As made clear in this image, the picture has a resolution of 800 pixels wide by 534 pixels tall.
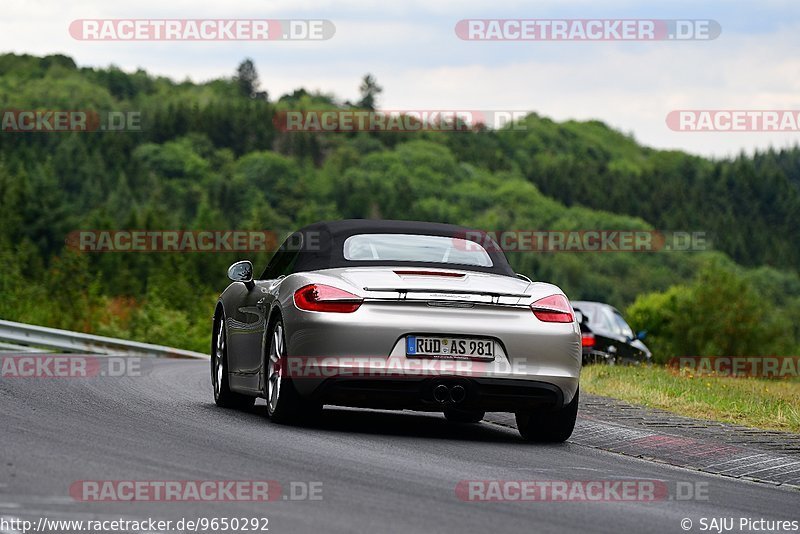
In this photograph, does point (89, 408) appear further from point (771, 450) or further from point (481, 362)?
point (771, 450)

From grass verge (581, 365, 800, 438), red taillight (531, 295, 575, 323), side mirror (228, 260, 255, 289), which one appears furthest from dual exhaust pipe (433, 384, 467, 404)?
grass verge (581, 365, 800, 438)

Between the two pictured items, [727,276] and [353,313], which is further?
[727,276]

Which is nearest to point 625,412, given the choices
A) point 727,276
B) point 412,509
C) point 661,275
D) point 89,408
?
point 89,408

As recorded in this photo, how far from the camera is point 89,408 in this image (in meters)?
10.1

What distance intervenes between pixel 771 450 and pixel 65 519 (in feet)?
18.4

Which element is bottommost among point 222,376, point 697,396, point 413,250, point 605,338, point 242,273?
point 605,338

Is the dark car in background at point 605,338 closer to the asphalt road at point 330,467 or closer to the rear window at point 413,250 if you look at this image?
the asphalt road at point 330,467

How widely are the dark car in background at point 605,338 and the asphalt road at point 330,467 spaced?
13.4 metres

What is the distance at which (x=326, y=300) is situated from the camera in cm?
921

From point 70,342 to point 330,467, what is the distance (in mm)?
16042

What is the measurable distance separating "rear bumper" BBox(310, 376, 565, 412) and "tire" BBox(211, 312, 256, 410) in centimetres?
229

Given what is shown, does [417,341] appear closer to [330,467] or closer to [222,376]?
[330,467]
